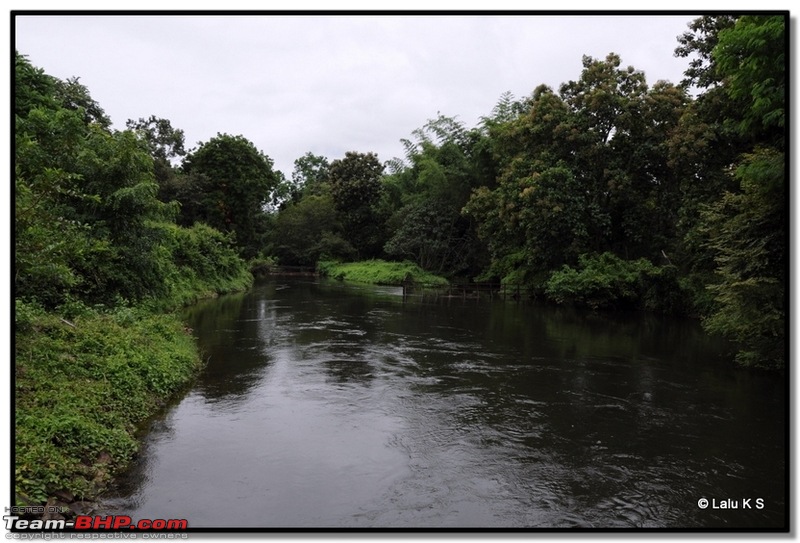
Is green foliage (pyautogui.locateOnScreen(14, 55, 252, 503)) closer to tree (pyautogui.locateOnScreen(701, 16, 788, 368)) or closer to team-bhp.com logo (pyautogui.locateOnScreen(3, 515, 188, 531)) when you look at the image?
team-bhp.com logo (pyautogui.locateOnScreen(3, 515, 188, 531))

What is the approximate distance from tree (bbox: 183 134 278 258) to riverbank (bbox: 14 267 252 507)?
2909 centimetres

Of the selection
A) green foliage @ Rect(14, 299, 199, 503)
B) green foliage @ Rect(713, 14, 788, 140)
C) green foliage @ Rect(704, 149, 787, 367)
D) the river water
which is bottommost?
the river water

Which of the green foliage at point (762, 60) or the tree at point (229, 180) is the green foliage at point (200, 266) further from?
the green foliage at point (762, 60)

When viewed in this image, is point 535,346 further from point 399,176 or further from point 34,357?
point 399,176

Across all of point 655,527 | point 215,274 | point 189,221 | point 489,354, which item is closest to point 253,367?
point 489,354

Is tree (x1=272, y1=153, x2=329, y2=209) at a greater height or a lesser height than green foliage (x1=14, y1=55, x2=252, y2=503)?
greater

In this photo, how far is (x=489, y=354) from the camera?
1478 cm

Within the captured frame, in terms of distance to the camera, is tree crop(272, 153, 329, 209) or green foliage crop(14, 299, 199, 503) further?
tree crop(272, 153, 329, 209)

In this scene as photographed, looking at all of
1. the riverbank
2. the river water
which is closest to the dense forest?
the riverbank

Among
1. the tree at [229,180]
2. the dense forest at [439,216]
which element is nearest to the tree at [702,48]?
the dense forest at [439,216]

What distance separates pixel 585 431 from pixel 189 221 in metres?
36.7

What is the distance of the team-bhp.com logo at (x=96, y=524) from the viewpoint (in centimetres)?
455

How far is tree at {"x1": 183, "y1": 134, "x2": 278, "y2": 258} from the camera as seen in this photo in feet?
134

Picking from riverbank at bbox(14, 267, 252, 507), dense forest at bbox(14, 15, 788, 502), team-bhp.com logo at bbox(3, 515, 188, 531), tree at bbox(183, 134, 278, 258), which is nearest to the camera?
team-bhp.com logo at bbox(3, 515, 188, 531)
